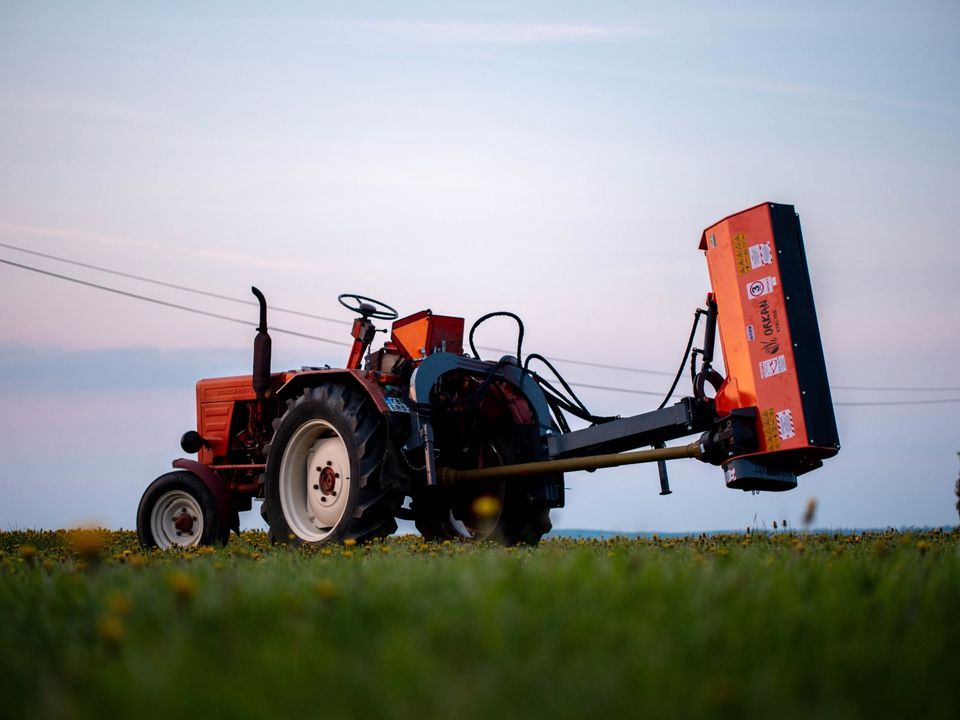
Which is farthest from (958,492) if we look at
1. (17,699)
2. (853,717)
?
(17,699)

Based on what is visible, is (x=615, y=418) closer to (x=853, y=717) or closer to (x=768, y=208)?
(x=768, y=208)

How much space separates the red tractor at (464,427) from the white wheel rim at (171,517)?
0.01 metres

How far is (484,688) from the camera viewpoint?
2.03 m

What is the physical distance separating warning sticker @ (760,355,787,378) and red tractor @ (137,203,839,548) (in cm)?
1

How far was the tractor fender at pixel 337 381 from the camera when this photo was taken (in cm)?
773

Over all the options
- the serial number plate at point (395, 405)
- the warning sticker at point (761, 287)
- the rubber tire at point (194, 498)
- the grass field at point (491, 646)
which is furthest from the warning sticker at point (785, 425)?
the rubber tire at point (194, 498)

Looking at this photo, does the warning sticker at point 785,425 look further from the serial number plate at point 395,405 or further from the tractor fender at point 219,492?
the tractor fender at point 219,492

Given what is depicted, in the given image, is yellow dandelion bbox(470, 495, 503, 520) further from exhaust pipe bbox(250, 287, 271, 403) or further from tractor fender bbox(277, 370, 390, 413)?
exhaust pipe bbox(250, 287, 271, 403)

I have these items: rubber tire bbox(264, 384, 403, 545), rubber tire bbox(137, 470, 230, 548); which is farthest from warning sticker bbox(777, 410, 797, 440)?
rubber tire bbox(137, 470, 230, 548)

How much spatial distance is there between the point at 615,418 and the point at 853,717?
19.5 ft

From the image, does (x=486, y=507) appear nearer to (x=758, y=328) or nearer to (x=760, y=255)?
(x=758, y=328)

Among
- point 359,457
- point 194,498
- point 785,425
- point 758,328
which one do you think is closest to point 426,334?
point 359,457

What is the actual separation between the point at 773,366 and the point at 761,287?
0.59m

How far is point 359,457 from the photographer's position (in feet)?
25.0
